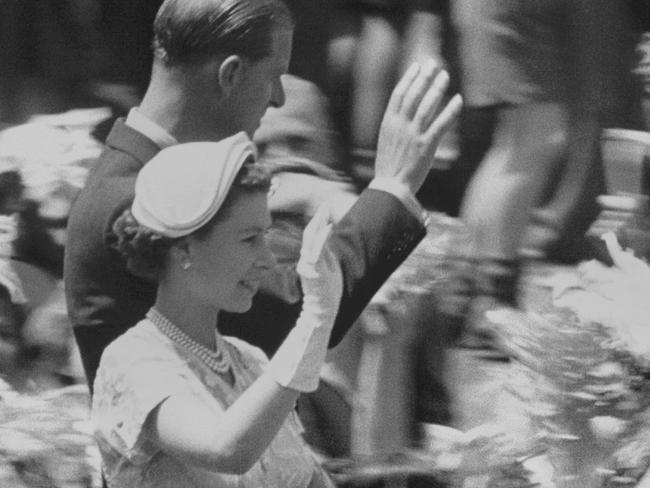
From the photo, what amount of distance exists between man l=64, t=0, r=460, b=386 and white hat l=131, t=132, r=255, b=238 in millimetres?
293

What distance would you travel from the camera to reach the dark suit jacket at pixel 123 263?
2824mm

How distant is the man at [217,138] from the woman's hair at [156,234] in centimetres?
26

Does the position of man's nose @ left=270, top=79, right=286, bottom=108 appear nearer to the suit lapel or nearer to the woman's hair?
the suit lapel

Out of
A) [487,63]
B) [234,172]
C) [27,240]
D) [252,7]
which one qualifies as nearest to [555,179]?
[487,63]

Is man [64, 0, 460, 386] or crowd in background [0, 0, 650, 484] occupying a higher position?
man [64, 0, 460, 386]

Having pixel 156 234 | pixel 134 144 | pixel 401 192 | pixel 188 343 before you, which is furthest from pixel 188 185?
pixel 134 144

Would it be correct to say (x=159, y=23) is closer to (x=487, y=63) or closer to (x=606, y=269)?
(x=606, y=269)

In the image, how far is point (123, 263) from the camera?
2.93 meters

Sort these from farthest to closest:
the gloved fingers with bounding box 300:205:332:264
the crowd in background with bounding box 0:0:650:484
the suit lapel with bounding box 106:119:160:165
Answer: the crowd in background with bounding box 0:0:650:484, the suit lapel with bounding box 106:119:160:165, the gloved fingers with bounding box 300:205:332:264

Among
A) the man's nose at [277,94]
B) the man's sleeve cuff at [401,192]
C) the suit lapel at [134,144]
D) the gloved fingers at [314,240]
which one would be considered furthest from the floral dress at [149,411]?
the man's nose at [277,94]

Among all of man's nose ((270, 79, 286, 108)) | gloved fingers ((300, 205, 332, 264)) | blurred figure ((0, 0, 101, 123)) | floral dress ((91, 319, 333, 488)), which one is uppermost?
gloved fingers ((300, 205, 332, 264))

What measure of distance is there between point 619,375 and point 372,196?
74 cm

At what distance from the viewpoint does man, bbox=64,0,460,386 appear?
2.82 m

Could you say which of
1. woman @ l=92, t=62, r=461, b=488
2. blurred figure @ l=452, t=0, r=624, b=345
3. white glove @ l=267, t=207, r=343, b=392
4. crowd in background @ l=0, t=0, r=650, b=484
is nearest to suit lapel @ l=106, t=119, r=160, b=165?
woman @ l=92, t=62, r=461, b=488
